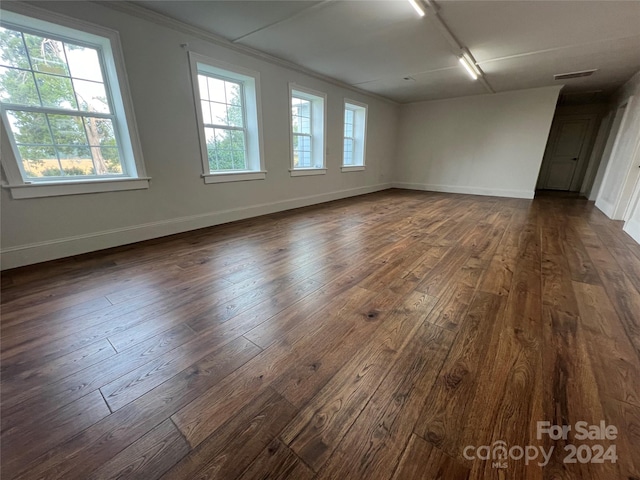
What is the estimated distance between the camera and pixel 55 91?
2.53 metres

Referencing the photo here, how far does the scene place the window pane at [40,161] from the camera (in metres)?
2.48

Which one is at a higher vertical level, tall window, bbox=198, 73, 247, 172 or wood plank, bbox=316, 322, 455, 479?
tall window, bbox=198, 73, 247, 172

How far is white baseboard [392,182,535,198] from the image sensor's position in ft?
22.0

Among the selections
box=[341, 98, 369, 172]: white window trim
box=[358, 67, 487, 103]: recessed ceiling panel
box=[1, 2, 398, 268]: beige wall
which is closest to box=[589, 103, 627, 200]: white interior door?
box=[358, 67, 487, 103]: recessed ceiling panel

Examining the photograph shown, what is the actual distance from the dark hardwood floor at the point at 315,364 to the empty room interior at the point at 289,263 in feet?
0.04

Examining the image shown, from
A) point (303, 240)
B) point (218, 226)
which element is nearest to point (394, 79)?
point (303, 240)

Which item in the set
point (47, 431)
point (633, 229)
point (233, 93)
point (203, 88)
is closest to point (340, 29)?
point (233, 93)

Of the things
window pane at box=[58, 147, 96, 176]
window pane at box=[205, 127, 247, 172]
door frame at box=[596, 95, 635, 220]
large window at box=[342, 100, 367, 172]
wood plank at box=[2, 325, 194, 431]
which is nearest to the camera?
wood plank at box=[2, 325, 194, 431]

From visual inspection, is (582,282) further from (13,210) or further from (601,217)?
(13,210)

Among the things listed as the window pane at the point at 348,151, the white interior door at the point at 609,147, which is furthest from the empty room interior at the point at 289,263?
the window pane at the point at 348,151

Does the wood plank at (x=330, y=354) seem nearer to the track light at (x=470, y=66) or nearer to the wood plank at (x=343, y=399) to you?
the wood plank at (x=343, y=399)

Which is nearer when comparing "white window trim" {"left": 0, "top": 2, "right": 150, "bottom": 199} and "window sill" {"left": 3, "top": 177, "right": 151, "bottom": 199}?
"white window trim" {"left": 0, "top": 2, "right": 150, "bottom": 199}

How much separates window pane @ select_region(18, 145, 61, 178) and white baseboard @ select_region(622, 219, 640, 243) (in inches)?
271

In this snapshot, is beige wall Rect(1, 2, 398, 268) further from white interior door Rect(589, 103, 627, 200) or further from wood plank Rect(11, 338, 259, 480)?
white interior door Rect(589, 103, 627, 200)
